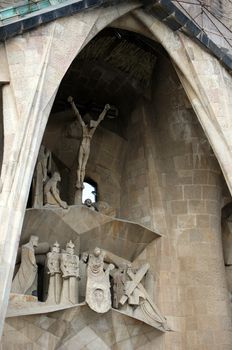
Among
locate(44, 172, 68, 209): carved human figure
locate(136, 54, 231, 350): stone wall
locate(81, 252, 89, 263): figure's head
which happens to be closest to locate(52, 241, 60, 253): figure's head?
locate(81, 252, 89, 263): figure's head

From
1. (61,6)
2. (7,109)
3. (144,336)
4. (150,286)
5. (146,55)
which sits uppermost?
(146,55)

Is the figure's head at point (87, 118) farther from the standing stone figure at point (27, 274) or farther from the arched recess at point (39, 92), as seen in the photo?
the standing stone figure at point (27, 274)

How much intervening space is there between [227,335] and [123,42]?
4786mm

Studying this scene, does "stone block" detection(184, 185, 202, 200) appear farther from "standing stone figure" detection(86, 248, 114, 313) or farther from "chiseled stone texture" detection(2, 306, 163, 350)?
"chiseled stone texture" detection(2, 306, 163, 350)

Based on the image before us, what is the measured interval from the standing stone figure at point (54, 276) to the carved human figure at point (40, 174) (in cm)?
74

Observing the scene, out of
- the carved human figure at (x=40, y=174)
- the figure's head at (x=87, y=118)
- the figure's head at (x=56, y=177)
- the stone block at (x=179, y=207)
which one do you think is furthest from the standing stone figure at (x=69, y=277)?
the figure's head at (x=87, y=118)

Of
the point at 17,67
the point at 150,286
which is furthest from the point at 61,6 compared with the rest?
the point at 150,286

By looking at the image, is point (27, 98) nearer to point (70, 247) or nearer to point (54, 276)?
point (70, 247)

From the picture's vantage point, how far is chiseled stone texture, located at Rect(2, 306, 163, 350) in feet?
29.5

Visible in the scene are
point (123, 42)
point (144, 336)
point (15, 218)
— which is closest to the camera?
point (15, 218)

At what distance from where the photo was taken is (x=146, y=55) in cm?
1123

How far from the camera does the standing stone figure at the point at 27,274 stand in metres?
9.40

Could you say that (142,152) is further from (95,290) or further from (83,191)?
(95,290)

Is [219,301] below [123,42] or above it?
below
